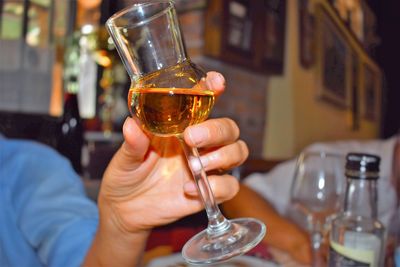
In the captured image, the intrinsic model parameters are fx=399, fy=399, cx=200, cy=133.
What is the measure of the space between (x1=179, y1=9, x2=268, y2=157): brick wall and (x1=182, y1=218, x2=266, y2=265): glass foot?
1424 millimetres

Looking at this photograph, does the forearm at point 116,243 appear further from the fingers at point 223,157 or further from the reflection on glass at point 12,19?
the reflection on glass at point 12,19

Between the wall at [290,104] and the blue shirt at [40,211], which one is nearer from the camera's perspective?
the blue shirt at [40,211]

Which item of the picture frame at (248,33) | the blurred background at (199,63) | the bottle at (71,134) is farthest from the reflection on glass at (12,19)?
the picture frame at (248,33)

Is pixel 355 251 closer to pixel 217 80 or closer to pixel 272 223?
pixel 217 80

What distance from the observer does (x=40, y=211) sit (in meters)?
0.73

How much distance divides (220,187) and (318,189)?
0.66 feet

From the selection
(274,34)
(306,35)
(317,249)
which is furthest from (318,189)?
(306,35)

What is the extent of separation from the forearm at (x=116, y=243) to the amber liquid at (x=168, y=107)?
19 cm

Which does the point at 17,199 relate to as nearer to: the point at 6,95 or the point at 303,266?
the point at 303,266

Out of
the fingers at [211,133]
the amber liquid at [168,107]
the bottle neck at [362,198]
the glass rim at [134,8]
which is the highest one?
the glass rim at [134,8]

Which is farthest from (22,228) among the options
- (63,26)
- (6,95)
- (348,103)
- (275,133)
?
(348,103)

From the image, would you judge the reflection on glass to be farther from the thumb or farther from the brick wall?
the thumb

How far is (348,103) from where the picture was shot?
3.86 metres

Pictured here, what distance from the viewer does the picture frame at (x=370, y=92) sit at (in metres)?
4.34
